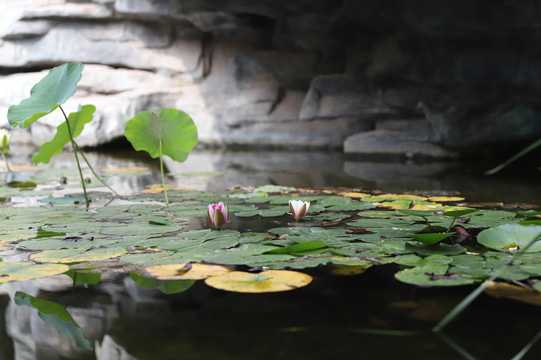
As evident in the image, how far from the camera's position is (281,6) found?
13.2ft

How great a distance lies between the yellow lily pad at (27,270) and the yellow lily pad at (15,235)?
0.25 m

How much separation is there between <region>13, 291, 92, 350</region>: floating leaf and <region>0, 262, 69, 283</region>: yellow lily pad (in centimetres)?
6

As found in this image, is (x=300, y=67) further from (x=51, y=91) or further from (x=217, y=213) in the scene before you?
(x=217, y=213)

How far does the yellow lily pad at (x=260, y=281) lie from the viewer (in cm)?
78

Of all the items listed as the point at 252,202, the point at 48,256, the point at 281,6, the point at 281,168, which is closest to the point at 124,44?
the point at 281,6

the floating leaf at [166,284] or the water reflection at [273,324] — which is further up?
the floating leaf at [166,284]

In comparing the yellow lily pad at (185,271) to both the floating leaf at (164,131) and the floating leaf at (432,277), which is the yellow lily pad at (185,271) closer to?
the floating leaf at (432,277)

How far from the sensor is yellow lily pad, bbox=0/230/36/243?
116 centimetres

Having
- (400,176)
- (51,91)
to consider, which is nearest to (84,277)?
(51,91)

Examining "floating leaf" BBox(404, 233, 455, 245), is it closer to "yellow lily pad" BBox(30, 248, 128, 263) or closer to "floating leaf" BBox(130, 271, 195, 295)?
"floating leaf" BBox(130, 271, 195, 295)

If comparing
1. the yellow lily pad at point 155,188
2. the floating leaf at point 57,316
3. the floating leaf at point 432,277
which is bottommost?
the floating leaf at point 57,316

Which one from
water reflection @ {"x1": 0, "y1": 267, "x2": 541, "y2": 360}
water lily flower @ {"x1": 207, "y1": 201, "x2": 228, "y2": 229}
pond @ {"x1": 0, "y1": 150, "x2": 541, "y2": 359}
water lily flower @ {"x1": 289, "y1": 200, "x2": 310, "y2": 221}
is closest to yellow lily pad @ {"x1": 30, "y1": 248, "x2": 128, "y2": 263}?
pond @ {"x1": 0, "y1": 150, "x2": 541, "y2": 359}

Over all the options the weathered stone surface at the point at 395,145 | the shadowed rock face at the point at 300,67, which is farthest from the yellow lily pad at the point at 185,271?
the weathered stone surface at the point at 395,145

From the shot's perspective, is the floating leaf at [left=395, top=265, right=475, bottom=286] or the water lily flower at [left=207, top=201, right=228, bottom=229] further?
the water lily flower at [left=207, top=201, right=228, bottom=229]
